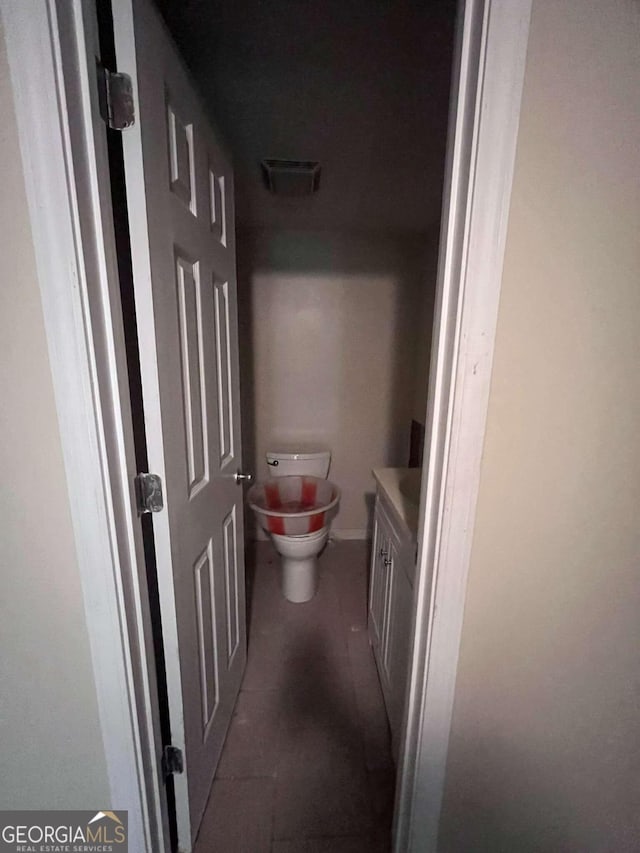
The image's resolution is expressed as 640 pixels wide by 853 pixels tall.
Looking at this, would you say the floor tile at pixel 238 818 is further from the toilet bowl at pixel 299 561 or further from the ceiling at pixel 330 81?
the ceiling at pixel 330 81

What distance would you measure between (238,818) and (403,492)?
3.69 ft

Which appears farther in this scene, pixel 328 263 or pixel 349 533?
pixel 349 533

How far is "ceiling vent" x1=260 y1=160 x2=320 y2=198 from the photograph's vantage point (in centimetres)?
133

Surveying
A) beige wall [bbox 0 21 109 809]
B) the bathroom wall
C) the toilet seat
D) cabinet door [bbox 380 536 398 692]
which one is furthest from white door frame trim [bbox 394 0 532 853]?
the bathroom wall

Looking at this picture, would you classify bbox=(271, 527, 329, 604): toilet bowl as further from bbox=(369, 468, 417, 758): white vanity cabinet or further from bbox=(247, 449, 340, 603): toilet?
bbox=(369, 468, 417, 758): white vanity cabinet

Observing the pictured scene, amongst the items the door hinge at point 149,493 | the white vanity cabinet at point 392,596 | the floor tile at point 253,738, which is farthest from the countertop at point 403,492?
the floor tile at point 253,738

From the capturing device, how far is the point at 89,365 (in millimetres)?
549

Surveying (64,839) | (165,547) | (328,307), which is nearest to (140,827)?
(64,839)

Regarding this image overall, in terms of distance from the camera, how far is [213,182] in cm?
97

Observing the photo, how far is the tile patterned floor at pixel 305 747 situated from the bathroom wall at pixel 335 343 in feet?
3.23

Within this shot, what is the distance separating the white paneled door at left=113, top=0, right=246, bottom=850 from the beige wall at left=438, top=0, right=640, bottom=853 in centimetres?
64

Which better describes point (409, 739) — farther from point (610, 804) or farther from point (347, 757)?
point (347, 757)

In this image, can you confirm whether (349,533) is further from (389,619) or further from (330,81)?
(330,81)

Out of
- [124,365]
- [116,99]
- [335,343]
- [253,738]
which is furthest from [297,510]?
[116,99]
